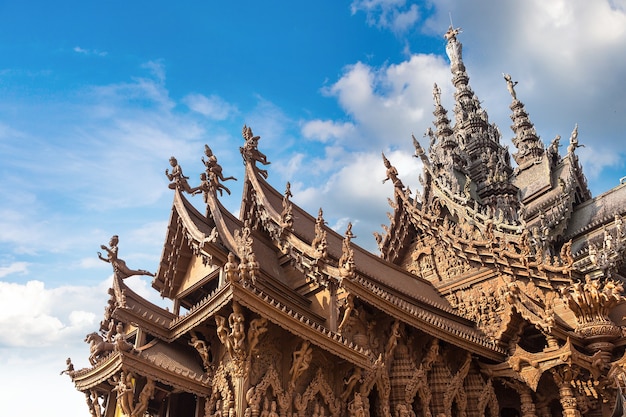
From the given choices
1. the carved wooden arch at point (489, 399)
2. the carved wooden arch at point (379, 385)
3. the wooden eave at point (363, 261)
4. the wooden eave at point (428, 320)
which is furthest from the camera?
the wooden eave at point (363, 261)

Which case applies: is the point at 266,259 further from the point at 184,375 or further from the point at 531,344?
the point at 531,344

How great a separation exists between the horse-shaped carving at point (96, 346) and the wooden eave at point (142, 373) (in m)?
0.51

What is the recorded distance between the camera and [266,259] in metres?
11.7

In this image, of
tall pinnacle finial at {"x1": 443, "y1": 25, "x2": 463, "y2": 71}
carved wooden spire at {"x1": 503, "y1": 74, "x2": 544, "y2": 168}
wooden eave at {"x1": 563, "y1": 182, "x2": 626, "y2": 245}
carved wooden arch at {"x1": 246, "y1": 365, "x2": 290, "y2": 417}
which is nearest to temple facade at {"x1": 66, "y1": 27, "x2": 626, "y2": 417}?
carved wooden arch at {"x1": 246, "y1": 365, "x2": 290, "y2": 417}

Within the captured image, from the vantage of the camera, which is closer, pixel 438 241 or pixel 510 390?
pixel 510 390

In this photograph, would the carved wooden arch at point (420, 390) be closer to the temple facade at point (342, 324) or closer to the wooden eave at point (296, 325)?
the temple facade at point (342, 324)

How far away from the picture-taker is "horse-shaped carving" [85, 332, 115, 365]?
392 inches

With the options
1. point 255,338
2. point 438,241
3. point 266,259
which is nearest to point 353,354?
point 255,338

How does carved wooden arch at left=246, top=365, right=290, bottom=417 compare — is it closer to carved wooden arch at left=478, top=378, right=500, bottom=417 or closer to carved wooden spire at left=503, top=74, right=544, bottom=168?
carved wooden arch at left=478, top=378, right=500, bottom=417

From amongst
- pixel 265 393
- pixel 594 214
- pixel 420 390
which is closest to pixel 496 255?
pixel 420 390

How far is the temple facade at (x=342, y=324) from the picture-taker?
28.1ft

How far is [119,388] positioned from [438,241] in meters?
10.0

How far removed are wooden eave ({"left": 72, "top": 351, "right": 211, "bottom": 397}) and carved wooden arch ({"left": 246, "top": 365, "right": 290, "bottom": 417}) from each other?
991mm

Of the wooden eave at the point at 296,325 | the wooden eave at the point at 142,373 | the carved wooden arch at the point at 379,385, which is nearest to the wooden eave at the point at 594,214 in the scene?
the carved wooden arch at the point at 379,385
